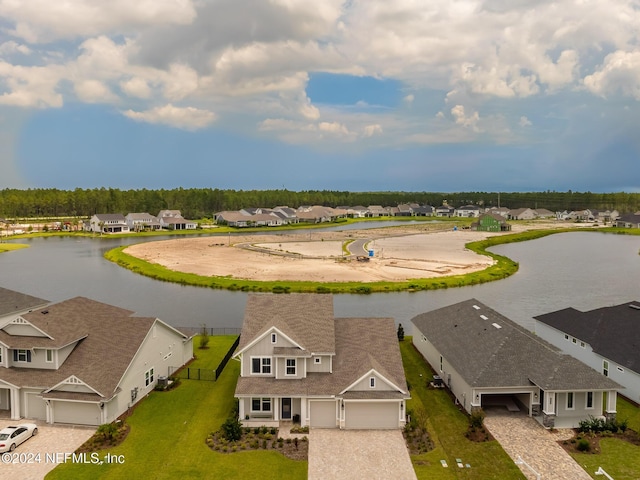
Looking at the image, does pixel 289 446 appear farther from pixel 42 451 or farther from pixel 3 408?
pixel 3 408

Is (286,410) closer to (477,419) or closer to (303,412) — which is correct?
(303,412)

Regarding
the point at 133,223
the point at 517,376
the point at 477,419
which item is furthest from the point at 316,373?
the point at 133,223

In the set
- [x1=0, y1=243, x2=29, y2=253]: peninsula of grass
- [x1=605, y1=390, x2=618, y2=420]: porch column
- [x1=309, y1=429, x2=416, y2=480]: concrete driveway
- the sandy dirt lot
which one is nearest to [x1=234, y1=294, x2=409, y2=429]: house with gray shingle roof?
[x1=309, y1=429, x2=416, y2=480]: concrete driveway

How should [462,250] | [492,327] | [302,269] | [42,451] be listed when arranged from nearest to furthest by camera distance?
1. [42,451]
2. [492,327]
3. [302,269]
4. [462,250]

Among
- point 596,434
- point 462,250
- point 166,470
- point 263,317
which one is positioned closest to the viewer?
point 166,470

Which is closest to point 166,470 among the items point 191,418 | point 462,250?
point 191,418

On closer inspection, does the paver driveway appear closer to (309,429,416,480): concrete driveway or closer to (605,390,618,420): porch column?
(605,390,618,420): porch column

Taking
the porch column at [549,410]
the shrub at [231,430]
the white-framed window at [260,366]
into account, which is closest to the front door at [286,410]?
the white-framed window at [260,366]

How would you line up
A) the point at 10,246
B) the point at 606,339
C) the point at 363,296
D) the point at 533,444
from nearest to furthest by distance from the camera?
the point at 533,444 < the point at 606,339 < the point at 363,296 < the point at 10,246
